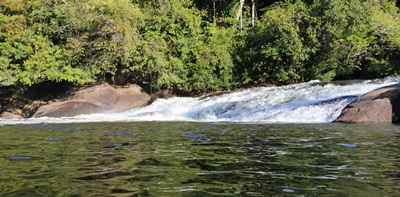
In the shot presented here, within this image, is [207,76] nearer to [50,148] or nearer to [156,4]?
[156,4]

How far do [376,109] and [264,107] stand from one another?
4.74 meters

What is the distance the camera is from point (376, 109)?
44.1ft

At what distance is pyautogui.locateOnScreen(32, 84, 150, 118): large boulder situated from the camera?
2070cm

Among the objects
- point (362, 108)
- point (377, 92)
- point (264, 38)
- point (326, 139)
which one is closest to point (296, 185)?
point (326, 139)

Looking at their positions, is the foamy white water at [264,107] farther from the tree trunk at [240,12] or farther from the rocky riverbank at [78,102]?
the tree trunk at [240,12]

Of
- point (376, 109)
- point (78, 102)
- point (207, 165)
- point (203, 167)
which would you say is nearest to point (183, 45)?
point (78, 102)

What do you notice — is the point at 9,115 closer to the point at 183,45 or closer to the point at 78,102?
the point at 78,102

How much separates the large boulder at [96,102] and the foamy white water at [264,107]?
126cm

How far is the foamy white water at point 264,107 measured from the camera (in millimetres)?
14805

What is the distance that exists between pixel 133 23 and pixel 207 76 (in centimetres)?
585

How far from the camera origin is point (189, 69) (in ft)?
85.7

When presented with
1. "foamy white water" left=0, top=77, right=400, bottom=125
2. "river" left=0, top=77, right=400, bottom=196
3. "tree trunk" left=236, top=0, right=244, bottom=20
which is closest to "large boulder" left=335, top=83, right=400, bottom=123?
"foamy white water" left=0, top=77, right=400, bottom=125

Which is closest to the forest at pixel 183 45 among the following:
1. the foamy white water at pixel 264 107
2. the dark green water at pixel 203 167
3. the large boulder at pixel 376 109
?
the foamy white water at pixel 264 107

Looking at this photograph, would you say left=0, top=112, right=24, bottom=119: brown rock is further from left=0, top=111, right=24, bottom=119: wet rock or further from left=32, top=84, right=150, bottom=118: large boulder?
left=32, top=84, right=150, bottom=118: large boulder
